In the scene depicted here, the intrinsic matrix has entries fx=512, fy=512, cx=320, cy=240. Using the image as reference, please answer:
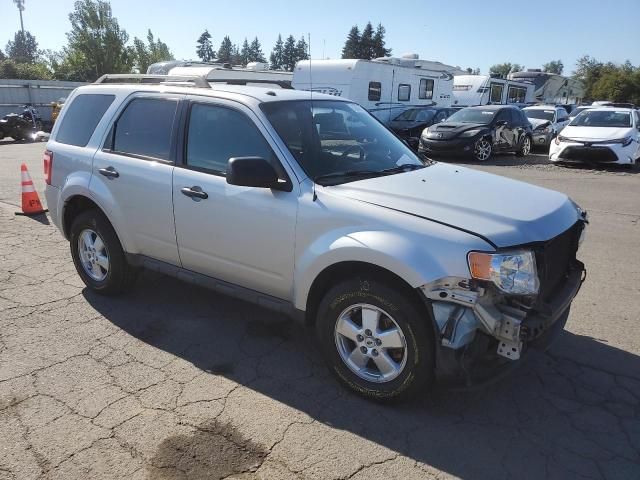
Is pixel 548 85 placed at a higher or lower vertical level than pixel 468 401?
higher

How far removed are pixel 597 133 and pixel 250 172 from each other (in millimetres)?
13078

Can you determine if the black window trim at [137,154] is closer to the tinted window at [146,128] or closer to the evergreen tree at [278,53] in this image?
the tinted window at [146,128]

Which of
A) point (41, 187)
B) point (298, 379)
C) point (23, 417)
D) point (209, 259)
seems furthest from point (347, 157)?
point (41, 187)

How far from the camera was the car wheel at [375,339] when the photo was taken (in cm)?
283

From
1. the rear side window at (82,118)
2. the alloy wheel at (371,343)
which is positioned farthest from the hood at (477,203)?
the rear side window at (82,118)

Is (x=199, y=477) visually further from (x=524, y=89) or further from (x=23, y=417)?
(x=524, y=89)

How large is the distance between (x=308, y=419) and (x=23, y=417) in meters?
1.64

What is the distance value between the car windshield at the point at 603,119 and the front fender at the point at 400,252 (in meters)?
13.7

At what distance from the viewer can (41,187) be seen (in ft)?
33.0

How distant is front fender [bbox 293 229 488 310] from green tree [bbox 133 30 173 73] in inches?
2431

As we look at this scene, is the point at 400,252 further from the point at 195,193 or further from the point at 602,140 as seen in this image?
the point at 602,140

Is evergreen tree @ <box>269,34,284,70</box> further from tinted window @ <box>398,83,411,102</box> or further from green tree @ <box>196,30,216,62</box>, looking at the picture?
tinted window @ <box>398,83,411,102</box>

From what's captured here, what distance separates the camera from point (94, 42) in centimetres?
5206

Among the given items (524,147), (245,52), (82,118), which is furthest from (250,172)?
(245,52)
